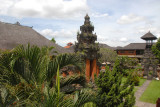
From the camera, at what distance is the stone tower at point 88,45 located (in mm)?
10967

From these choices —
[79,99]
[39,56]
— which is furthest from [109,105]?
[39,56]

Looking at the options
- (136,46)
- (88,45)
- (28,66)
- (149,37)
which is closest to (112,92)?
(28,66)

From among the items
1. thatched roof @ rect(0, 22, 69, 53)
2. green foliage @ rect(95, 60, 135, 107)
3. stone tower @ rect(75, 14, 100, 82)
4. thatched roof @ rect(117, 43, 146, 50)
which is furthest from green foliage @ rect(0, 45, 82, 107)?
thatched roof @ rect(117, 43, 146, 50)

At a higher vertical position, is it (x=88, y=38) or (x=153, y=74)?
(x=88, y=38)

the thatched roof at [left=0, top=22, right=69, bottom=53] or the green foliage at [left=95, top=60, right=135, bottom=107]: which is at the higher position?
the thatched roof at [left=0, top=22, right=69, bottom=53]

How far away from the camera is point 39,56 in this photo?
4383 millimetres

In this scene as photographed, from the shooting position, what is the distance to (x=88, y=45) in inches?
433

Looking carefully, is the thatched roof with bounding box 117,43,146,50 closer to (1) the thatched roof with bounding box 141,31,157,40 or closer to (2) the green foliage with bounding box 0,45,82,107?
(1) the thatched roof with bounding box 141,31,157,40

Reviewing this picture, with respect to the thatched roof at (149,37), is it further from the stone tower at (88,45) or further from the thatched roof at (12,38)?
the thatched roof at (12,38)

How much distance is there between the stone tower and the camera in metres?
11.0

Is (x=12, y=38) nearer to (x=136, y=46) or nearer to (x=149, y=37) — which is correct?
(x=149, y=37)

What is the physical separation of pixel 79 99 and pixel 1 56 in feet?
8.11

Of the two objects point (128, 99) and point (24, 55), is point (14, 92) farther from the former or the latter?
point (128, 99)

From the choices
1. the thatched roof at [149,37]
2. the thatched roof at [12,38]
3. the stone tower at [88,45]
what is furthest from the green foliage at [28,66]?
the thatched roof at [149,37]
